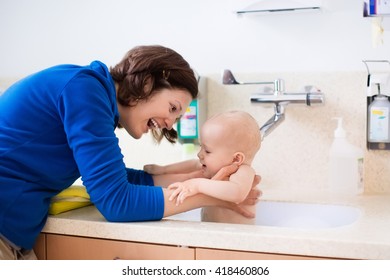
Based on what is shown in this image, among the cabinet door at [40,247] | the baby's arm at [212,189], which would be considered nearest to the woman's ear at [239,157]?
the baby's arm at [212,189]

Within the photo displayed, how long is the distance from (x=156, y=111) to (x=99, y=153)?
0.82 feet

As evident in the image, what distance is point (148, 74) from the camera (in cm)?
141

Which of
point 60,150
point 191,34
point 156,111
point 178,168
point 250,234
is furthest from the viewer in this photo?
point 191,34

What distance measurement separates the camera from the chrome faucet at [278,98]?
1.73m

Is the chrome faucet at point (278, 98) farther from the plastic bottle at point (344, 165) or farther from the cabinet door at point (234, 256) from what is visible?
the cabinet door at point (234, 256)

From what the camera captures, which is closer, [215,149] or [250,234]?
[250,234]

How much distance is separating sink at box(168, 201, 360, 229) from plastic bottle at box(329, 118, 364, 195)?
0.18 meters

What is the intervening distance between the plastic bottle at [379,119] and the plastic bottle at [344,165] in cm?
8

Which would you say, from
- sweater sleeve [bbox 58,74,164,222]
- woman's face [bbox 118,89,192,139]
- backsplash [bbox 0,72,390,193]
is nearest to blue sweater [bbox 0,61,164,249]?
sweater sleeve [bbox 58,74,164,222]

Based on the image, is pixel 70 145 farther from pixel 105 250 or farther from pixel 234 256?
pixel 234 256

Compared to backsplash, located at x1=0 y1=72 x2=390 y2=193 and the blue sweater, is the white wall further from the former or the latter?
the blue sweater

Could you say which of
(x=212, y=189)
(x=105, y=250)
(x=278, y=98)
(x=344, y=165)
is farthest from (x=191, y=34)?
(x=105, y=250)

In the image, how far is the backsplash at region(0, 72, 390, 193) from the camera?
1.82 metres
